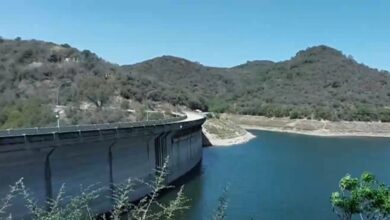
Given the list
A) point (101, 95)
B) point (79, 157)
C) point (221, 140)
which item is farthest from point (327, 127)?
point (79, 157)

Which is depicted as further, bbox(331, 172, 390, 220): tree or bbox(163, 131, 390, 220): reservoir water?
bbox(163, 131, 390, 220): reservoir water

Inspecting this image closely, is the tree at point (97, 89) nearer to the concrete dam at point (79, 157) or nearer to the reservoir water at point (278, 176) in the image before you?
the reservoir water at point (278, 176)

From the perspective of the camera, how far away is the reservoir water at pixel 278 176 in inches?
1276

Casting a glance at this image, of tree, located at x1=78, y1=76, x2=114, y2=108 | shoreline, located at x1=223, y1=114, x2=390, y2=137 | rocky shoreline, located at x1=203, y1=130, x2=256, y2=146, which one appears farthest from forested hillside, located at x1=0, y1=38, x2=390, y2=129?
rocky shoreline, located at x1=203, y1=130, x2=256, y2=146

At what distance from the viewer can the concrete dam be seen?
2323 cm

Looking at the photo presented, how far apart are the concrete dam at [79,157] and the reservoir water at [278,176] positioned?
4057 mm

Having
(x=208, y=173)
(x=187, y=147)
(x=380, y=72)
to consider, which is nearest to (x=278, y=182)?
(x=208, y=173)

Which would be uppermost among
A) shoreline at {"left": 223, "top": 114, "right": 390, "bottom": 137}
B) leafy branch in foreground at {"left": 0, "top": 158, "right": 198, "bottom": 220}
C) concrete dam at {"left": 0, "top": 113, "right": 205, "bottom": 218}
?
leafy branch in foreground at {"left": 0, "top": 158, "right": 198, "bottom": 220}

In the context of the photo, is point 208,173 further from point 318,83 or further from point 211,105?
point 318,83

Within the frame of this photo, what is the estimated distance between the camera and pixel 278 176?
4762 cm

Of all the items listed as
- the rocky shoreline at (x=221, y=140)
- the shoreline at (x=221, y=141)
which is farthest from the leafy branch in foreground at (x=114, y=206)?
the rocky shoreline at (x=221, y=140)

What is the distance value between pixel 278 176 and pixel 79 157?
24.9m

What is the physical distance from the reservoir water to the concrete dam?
13.3 ft

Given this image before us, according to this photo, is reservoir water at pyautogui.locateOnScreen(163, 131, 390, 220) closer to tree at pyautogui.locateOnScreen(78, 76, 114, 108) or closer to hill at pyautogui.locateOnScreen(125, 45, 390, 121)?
tree at pyautogui.locateOnScreen(78, 76, 114, 108)
